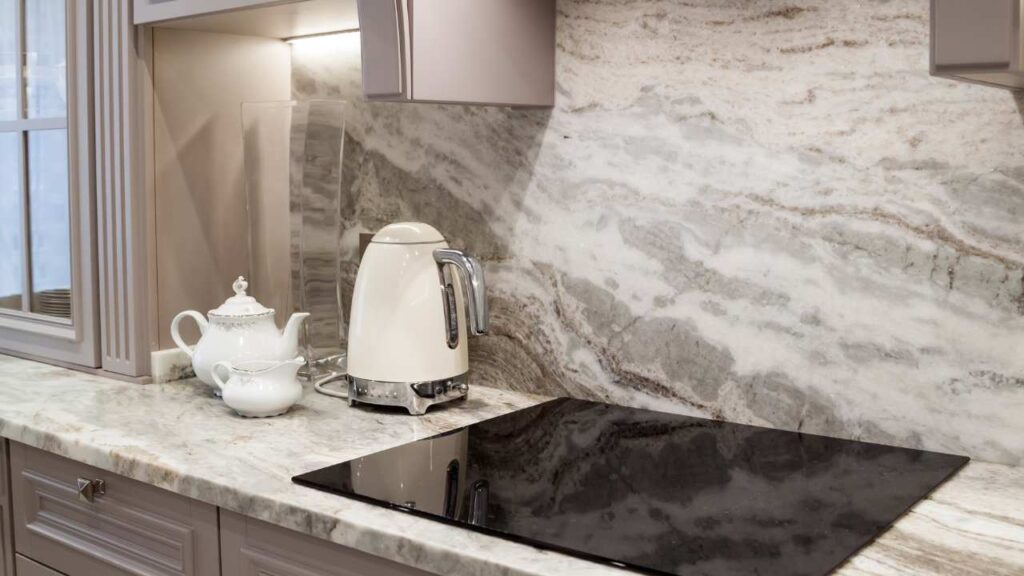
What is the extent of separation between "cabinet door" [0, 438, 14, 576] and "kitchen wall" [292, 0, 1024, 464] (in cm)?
77

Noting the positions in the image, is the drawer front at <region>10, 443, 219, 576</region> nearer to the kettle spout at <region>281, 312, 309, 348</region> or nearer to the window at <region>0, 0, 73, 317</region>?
the kettle spout at <region>281, 312, 309, 348</region>

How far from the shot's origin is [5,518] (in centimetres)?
156

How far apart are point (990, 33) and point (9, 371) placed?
1719 mm

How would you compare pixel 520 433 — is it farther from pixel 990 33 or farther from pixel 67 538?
pixel 990 33

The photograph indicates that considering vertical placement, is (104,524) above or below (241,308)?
below

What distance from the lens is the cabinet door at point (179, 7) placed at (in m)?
1.53

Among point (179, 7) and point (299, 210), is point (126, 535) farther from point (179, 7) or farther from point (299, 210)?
point (179, 7)

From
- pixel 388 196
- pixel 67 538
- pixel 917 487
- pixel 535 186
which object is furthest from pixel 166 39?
A: pixel 917 487

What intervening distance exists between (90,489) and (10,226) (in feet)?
2.69

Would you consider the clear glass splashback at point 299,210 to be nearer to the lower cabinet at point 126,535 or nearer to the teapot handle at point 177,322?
the teapot handle at point 177,322

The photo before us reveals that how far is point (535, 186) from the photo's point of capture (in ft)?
5.29

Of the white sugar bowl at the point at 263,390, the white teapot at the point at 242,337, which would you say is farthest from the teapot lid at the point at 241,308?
the white sugar bowl at the point at 263,390

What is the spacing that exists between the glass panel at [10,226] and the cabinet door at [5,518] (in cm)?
52

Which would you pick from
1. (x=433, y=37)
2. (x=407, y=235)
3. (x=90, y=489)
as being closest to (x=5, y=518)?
(x=90, y=489)
